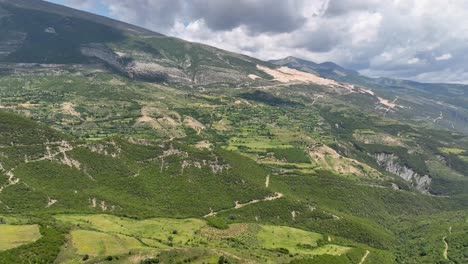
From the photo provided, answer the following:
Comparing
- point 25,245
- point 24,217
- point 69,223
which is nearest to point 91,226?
point 69,223

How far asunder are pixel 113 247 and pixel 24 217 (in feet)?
176

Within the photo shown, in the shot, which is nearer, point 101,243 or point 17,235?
point 17,235

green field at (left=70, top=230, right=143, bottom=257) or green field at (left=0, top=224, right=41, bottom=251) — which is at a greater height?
green field at (left=0, top=224, right=41, bottom=251)

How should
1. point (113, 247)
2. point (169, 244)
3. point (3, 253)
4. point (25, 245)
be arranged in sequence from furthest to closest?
point (169, 244)
point (113, 247)
point (25, 245)
point (3, 253)

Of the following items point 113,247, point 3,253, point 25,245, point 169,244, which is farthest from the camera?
point 169,244

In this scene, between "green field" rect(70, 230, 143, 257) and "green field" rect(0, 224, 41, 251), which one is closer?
"green field" rect(0, 224, 41, 251)

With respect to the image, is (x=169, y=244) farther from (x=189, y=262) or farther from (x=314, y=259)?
(x=314, y=259)

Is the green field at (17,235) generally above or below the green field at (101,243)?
above

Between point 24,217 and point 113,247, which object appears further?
point 24,217

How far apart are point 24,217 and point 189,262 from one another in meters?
84.0

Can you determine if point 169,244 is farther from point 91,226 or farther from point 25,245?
point 25,245

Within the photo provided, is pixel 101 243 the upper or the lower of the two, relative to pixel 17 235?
lower

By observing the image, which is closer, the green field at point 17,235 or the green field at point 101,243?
the green field at point 17,235

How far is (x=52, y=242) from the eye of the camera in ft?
507
